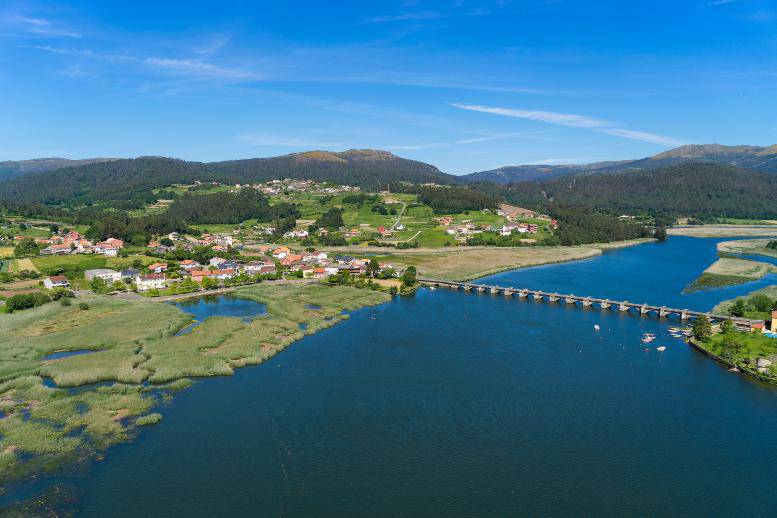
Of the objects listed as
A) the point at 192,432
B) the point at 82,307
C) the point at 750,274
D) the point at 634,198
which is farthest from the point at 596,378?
the point at 634,198

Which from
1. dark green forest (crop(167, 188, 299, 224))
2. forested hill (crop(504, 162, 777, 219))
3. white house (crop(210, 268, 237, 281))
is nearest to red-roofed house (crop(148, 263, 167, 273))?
white house (crop(210, 268, 237, 281))

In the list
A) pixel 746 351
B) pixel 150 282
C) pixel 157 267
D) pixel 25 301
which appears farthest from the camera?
pixel 157 267

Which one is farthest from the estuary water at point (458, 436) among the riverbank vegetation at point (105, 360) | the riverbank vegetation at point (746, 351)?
the riverbank vegetation at point (105, 360)

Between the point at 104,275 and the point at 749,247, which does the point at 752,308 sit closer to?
the point at 749,247

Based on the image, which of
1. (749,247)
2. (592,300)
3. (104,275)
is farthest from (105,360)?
(749,247)

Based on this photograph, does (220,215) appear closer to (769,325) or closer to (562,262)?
(562,262)

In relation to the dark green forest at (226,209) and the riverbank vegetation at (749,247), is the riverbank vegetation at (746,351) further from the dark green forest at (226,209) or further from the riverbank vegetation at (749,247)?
the dark green forest at (226,209)
